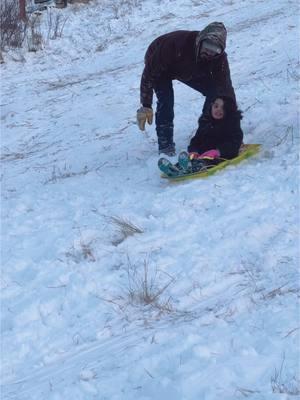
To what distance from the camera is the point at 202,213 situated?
4.06 m

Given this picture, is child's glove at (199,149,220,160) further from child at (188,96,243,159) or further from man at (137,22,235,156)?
man at (137,22,235,156)

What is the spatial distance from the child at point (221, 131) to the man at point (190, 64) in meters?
0.11

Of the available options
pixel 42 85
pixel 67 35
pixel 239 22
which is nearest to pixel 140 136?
pixel 42 85

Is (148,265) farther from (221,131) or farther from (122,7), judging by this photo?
(122,7)


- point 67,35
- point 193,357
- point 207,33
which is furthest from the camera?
point 67,35

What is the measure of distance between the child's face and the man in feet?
0.34

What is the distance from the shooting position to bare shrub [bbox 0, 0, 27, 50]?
1141cm

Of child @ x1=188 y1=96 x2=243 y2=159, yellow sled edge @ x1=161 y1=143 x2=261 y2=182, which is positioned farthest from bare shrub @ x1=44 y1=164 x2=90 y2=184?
child @ x1=188 y1=96 x2=243 y2=159

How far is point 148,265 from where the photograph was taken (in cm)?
351

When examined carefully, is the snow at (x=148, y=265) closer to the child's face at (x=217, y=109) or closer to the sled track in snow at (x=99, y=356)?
the sled track in snow at (x=99, y=356)

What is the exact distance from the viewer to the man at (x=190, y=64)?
4.87 meters

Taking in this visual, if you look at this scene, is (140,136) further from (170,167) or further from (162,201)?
(162,201)

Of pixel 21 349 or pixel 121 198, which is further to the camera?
pixel 121 198

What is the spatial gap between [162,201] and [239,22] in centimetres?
777
